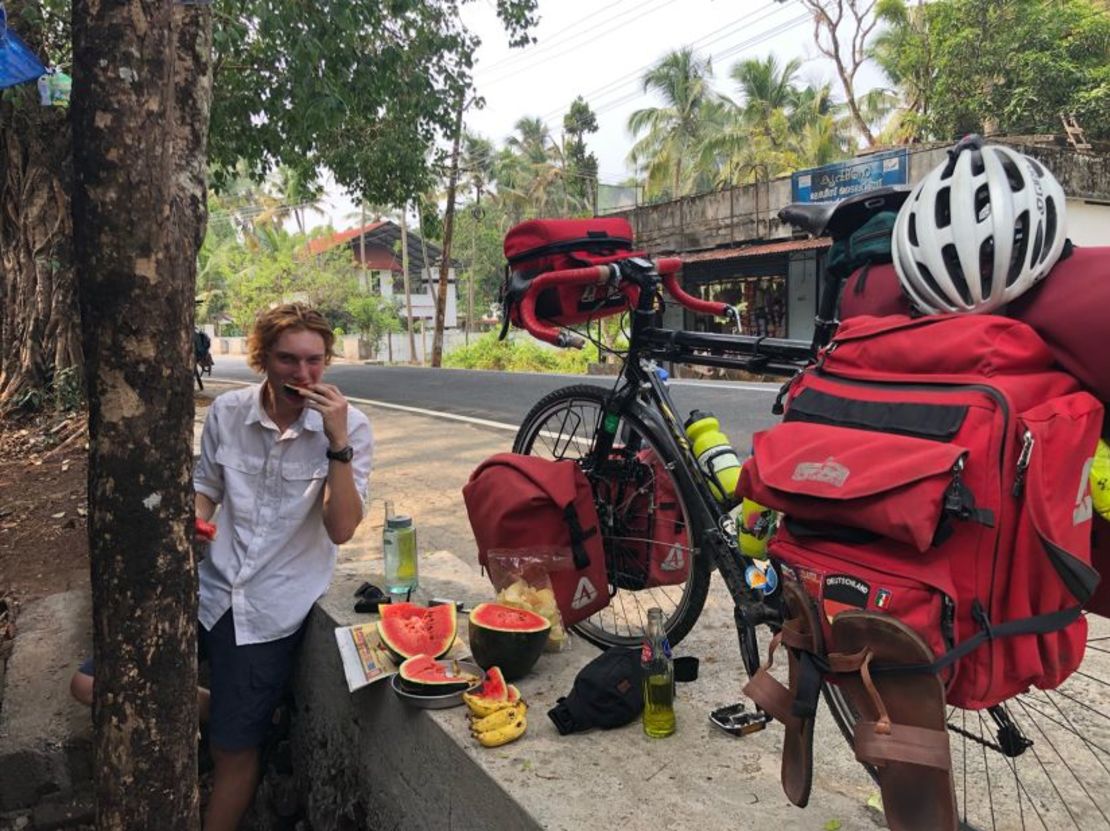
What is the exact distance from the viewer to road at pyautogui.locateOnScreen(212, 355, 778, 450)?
9094 millimetres

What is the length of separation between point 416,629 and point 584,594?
58 centimetres

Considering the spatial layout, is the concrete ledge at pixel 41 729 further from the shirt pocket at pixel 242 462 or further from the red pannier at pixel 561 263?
the red pannier at pixel 561 263

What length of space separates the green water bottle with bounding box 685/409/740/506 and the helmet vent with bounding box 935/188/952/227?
999 mm

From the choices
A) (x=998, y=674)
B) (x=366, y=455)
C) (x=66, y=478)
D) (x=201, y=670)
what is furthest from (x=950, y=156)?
(x=66, y=478)

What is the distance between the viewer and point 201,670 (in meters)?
3.60

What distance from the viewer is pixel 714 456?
8.67 feet

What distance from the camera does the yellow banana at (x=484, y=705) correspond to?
219 centimetres

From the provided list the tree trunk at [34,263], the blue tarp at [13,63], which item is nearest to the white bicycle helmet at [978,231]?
the blue tarp at [13,63]

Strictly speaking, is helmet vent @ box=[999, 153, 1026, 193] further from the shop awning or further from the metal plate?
the shop awning

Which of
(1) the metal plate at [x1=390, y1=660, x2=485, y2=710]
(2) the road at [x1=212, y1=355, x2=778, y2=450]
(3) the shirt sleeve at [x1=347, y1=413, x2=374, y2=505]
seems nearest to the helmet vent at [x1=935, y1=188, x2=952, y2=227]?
(1) the metal plate at [x1=390, y1=660, x2=485, y2=710]

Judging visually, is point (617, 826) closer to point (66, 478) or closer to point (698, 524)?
point (698, 524)

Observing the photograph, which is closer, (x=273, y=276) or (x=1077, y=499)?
(x=1077, y=499)

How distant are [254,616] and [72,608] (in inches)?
68.9

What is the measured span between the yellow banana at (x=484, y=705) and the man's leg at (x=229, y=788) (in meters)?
1.15
